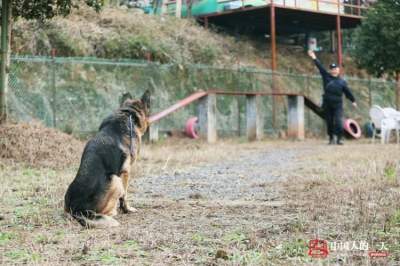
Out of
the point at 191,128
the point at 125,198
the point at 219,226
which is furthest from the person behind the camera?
the point at 191,128

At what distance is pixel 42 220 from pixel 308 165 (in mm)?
6406

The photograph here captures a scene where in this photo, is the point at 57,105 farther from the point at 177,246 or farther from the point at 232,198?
the point at 177,246

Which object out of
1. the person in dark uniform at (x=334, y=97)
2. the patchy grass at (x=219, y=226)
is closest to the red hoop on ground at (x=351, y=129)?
the person in dark uniform at (x=334, y=97)

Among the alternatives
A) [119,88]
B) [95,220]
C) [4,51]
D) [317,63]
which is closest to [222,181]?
[95,220]

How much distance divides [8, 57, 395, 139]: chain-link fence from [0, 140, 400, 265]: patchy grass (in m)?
8.10

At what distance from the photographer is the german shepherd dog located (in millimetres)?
5551

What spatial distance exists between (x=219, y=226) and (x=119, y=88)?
1400 centimetres

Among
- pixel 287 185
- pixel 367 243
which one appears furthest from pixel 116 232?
pixel 287 185

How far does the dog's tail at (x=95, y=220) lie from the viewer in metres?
5.41

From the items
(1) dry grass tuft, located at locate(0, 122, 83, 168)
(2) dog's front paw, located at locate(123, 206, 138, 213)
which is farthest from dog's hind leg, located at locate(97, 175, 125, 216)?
(1) dry grass tuft, located at locate(0, 122, 83, 168)

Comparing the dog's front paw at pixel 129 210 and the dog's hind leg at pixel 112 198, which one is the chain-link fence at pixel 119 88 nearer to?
the dog's front paw at pixel 129 210

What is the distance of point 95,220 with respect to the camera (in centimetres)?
546

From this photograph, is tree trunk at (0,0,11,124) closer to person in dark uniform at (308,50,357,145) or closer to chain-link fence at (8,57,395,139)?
chain-link fence at (8,57,395,139)

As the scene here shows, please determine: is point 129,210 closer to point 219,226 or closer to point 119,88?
point 219,226
